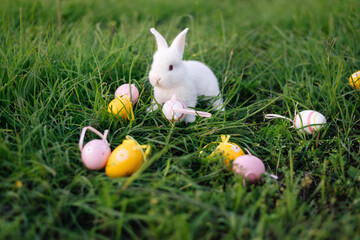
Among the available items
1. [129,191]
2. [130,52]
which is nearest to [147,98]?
[130,52]

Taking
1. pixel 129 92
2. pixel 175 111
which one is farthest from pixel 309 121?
pixel 129 92

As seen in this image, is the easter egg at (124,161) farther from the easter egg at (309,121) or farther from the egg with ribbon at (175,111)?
the easter egg at (309,121)

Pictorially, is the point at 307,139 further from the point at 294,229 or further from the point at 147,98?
the point at 147,98

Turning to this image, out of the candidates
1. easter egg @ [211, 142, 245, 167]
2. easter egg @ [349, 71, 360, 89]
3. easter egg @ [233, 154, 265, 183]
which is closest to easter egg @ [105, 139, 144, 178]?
easter egg @ [211, 142, 245, 167]

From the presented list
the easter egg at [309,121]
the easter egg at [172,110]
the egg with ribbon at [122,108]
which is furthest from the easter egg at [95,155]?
the easter egg at [309,121]

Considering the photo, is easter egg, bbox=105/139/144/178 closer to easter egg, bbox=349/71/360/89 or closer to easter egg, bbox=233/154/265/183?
easter egg, bbox=233/154/265/183
